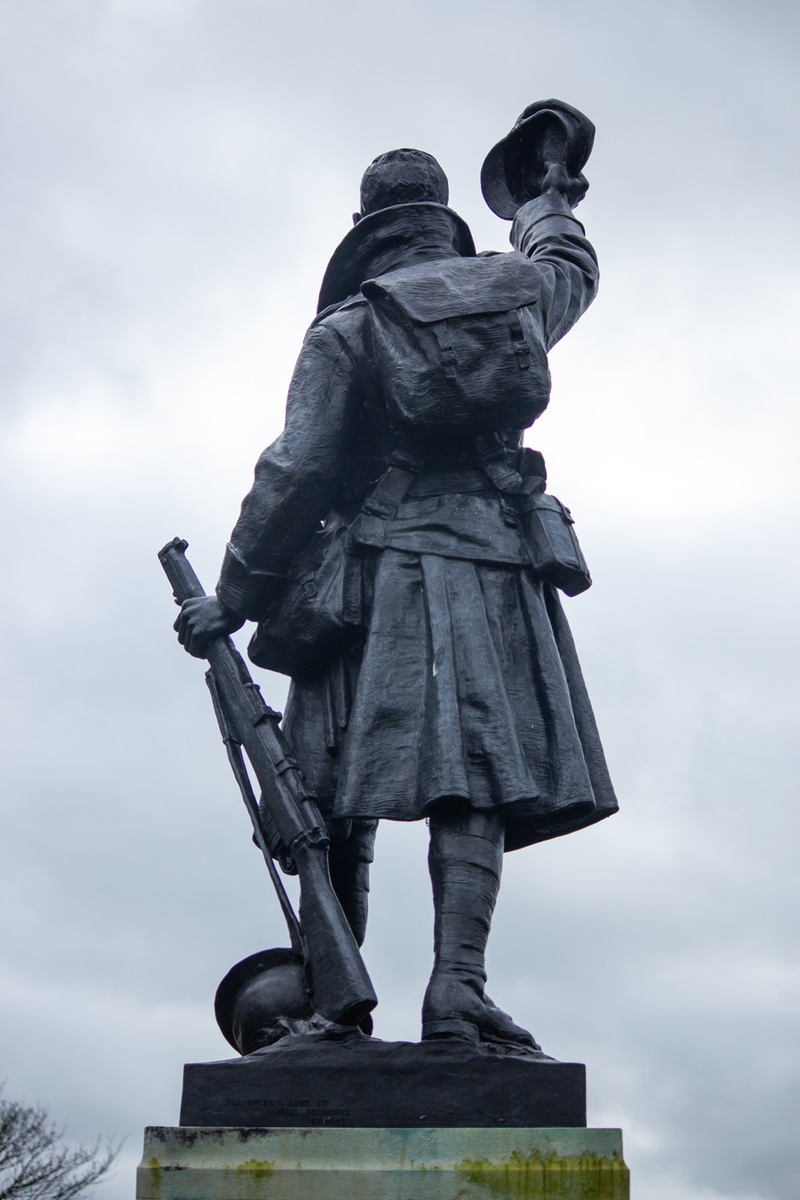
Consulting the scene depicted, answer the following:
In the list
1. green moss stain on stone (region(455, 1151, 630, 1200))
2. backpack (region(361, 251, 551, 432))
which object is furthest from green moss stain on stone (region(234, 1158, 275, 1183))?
backpack (region(361, 251, 551, 432))

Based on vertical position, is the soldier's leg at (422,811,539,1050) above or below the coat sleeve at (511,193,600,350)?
below

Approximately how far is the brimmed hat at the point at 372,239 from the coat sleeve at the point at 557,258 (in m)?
0.34

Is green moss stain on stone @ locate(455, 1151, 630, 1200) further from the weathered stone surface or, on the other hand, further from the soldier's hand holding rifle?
the soldier's hand holding rifle

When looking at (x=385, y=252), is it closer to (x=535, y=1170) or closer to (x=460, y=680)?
(x=460, y=680)

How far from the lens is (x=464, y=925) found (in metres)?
4.61

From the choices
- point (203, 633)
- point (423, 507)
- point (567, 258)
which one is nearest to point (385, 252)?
point (567, 258)

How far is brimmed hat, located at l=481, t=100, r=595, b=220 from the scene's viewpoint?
256 inches

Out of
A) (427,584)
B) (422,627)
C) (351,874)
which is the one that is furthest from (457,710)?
(351,874)

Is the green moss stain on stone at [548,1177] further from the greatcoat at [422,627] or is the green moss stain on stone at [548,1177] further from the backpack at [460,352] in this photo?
the backpack at [460,352]

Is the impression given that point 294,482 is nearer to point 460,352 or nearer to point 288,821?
point 460,352

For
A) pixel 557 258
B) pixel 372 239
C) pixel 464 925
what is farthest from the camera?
pixel 557 258

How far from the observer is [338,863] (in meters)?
5.32

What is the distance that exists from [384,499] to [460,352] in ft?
2.07

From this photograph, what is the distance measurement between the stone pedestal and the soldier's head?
3760 millimetres
